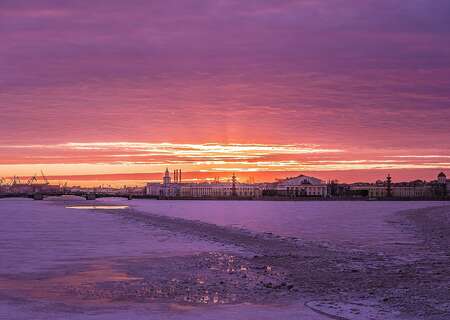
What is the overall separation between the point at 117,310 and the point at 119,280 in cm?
460

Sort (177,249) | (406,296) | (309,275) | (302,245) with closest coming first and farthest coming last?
(406,296) → (309,275) → (177,249) → (302,245)

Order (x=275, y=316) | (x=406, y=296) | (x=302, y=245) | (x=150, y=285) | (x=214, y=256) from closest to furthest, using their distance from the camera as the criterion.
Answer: (x=275, y=316) < (x=406, y=296) < (x=150, y=285) < (x=214, y=256) < (x=302, y=245)

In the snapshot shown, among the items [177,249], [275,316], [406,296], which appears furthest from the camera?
[177,249]

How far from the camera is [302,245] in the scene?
97.0ft

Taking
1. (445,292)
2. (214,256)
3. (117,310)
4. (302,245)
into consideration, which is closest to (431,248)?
(302,245)

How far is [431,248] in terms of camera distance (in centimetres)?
2795

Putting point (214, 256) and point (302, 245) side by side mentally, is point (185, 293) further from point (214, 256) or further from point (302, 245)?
point (302, 245)

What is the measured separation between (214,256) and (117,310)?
37.7 feet

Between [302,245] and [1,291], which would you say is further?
[302,245]

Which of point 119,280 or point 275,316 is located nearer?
point 275,316

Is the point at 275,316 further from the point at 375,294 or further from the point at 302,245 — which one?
the point at 302,245

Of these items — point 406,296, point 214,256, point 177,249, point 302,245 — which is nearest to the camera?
point 406,296

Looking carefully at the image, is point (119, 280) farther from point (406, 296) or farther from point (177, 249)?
point (177, 249)

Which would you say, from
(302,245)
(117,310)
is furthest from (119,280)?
(302,245)
